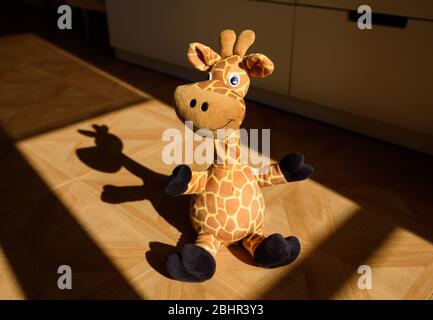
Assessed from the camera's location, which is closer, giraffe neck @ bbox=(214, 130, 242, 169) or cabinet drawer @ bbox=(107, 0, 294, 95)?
giraffe neck @ bbox=(214, 130, 242, 169)

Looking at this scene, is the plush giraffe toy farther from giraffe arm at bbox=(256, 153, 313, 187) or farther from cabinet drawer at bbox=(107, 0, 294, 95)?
cabinet drawer at bbox=(107, 0, 294, 95)

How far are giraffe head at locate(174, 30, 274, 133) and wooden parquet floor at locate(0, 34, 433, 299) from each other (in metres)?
0.41

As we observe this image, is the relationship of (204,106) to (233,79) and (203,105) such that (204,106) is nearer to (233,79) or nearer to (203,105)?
(203,105)

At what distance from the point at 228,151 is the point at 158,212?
39cm

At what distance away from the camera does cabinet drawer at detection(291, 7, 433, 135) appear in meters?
1.52

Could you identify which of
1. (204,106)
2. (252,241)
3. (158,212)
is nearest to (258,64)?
(204,106)

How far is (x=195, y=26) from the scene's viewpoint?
221cm

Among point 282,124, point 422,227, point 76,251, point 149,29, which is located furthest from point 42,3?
point 422,227

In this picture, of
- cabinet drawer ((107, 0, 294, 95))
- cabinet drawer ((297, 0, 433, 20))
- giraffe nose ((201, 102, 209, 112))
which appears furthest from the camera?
cabinet drawer ((107, 0, 294, 95))

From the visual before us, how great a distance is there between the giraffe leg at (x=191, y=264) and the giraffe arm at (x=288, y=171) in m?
0.25

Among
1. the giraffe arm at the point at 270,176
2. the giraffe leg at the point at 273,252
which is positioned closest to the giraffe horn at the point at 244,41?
the giraffe arm at the point at 270,176

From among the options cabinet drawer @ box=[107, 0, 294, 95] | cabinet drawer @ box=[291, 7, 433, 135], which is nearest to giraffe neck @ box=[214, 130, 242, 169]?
cabinet drawer @ box=[291, 7, 433, 135]

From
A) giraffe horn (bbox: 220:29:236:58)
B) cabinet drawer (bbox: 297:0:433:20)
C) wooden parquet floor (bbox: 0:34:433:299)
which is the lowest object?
wooden parquet floor (bbox: 0:34:433:299)
